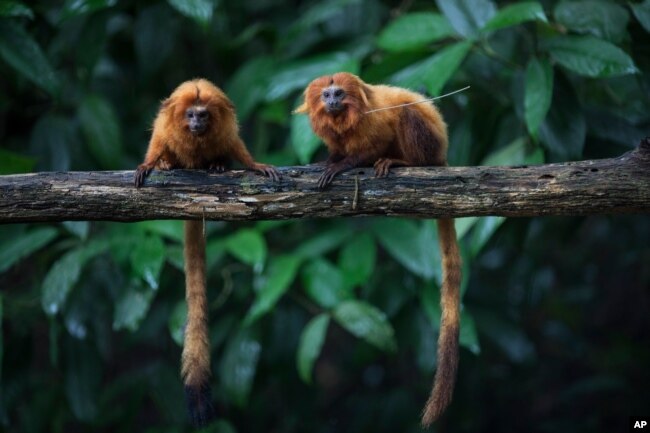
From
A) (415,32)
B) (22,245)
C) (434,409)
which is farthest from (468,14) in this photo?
(22,245)

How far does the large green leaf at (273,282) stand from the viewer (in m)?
5.00

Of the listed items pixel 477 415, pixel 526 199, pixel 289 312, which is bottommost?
pixel 477 415

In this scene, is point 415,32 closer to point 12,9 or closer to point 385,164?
point 385,164

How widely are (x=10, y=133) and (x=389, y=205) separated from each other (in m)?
3.94

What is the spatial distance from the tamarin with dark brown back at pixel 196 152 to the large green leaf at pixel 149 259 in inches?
18.8

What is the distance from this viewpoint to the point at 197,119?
397 cm

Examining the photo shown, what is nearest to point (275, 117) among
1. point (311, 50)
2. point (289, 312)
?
point (311, 50)

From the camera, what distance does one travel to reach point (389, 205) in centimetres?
360

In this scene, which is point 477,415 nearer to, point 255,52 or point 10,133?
point 255,52

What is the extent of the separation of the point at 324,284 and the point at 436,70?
1.59 m

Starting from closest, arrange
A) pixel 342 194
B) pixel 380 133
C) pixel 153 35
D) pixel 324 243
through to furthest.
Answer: pixel 342 194 → pixel 380 133 → pixel 324 243 → pixel 153 35

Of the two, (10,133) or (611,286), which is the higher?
(10,133)

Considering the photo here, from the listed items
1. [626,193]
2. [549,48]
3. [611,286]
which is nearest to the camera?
[626,193]

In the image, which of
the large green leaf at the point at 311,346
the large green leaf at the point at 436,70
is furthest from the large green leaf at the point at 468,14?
the large green leaf at the point at 311,346
